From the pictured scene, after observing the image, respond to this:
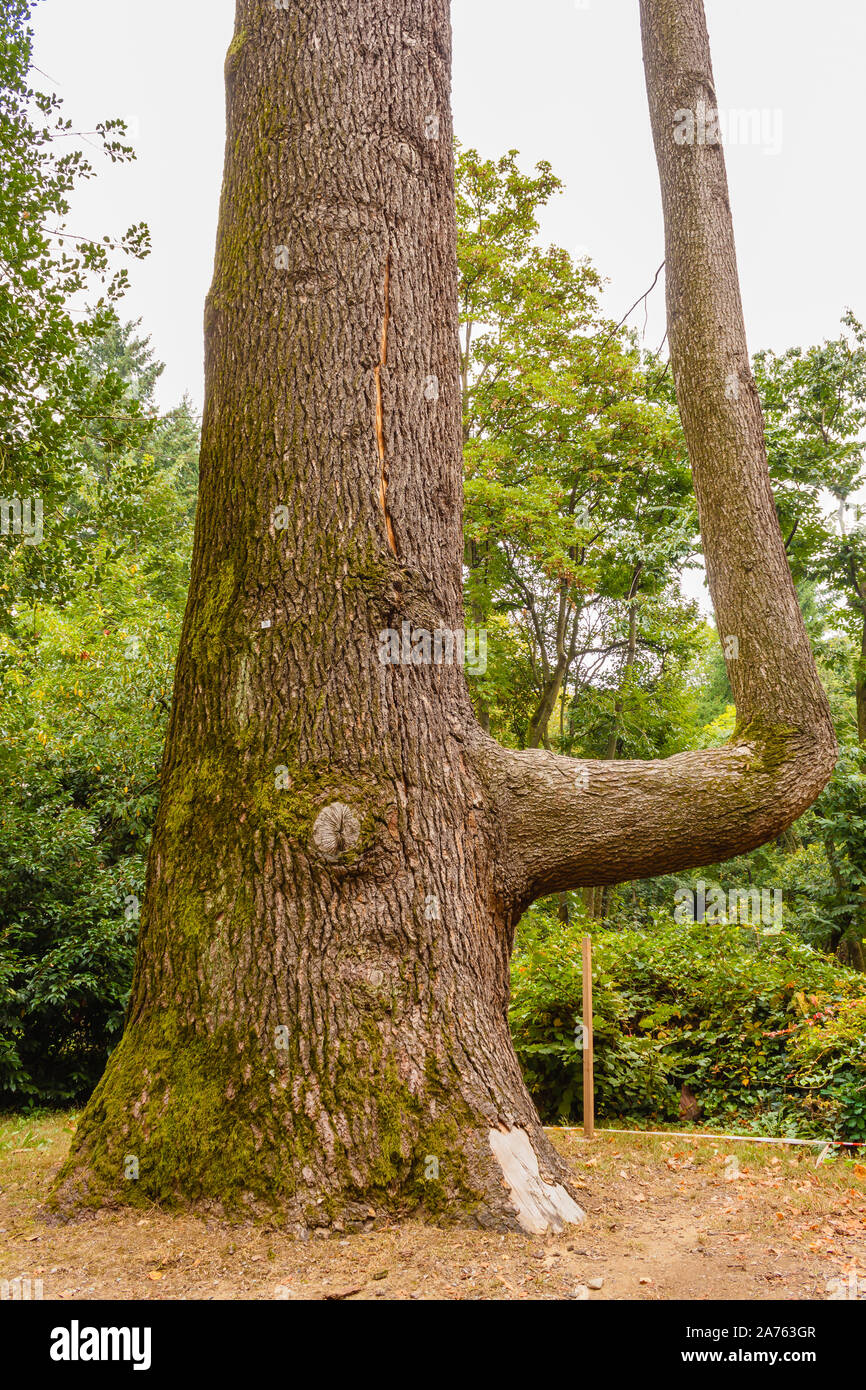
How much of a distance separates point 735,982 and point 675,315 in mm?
5457

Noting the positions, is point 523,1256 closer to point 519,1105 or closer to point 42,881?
point 519,1105

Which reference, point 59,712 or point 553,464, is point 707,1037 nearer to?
point 59,712

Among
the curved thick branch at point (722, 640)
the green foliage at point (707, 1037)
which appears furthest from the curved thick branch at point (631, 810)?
the green foliage at point (707, 1037)

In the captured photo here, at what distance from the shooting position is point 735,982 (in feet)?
25.6

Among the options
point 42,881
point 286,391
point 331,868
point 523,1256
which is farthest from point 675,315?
point 42,881

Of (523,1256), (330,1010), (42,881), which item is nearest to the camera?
(523,1256)

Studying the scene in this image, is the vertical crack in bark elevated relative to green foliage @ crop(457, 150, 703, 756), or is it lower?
lower

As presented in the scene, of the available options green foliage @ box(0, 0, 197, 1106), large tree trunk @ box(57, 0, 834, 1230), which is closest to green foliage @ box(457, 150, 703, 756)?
green foliage @ box(0, 0, 197, 1106)

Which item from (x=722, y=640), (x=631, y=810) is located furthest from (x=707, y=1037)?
(x=631, y=810)

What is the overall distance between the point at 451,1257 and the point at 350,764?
158 centimetres

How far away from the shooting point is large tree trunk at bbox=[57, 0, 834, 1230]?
10.00 feet

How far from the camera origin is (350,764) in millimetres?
3336

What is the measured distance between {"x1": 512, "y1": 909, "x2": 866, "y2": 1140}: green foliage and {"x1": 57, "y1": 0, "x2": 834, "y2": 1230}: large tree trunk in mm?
3150

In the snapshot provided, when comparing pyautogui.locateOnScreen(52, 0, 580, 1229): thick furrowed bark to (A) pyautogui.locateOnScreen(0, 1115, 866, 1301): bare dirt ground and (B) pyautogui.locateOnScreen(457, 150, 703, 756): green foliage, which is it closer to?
(A) pyautogui.locateOnScreen(0, 1115, 866, 1301): bare dirt ground
